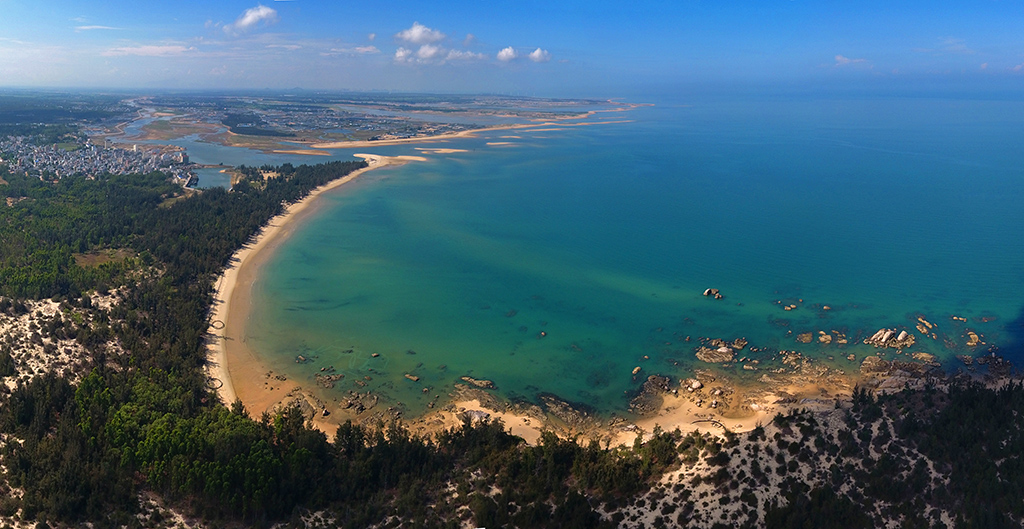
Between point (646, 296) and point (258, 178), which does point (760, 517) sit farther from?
point (258, 178)

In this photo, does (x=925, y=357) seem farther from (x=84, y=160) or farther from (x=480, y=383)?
(x=84, y=160)

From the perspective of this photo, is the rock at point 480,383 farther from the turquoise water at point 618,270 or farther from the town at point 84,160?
the town at point 84,160

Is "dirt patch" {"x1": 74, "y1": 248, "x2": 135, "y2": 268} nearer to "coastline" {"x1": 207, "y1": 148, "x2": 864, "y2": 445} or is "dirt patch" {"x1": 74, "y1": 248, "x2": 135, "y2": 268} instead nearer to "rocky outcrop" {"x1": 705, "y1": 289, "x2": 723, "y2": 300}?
A: "coastline" {"x1": 207, "y1": 148, "x2": 864, "y2": 445}

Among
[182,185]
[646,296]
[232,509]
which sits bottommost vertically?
[232,509]

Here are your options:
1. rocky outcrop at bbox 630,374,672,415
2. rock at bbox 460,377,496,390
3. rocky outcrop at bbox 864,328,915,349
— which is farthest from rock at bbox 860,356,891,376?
rock at bbox 460,377,496,390

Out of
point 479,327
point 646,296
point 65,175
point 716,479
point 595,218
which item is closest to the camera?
point 716,479

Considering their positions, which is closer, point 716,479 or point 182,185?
point 716,479

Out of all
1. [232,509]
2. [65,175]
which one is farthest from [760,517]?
[65,175]

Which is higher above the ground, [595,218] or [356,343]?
[595,218]
